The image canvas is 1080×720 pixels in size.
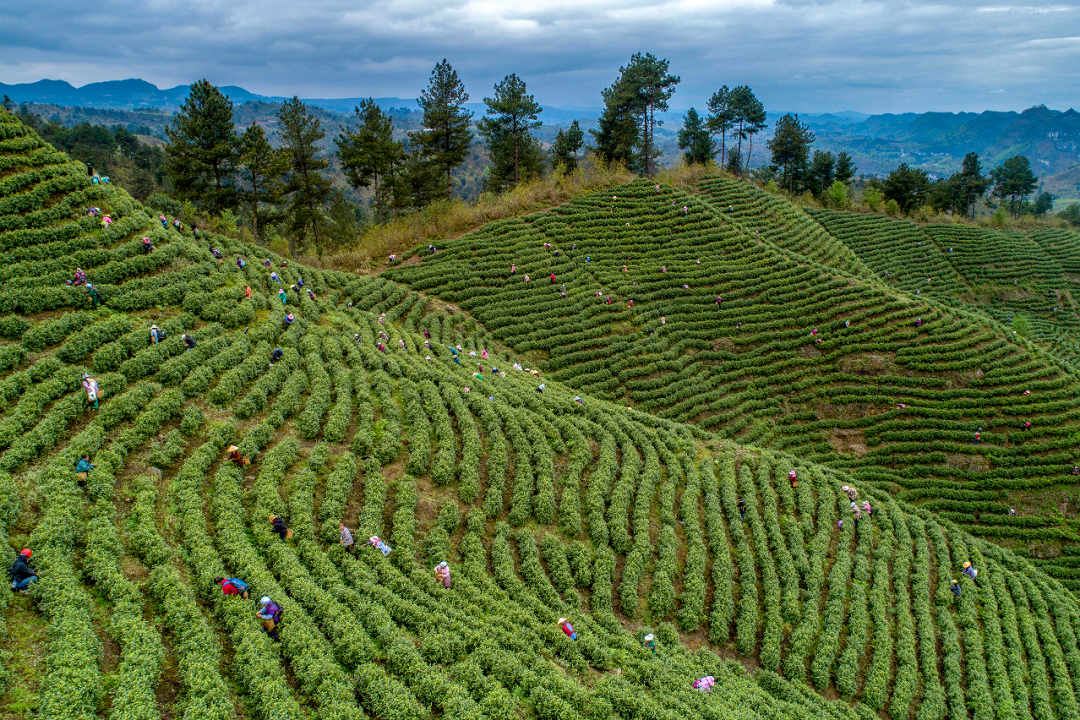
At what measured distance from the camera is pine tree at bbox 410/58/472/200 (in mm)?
48188

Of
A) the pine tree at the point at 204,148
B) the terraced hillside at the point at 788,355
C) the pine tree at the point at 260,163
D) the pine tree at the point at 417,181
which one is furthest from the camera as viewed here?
the pine tree at the point at 417,181

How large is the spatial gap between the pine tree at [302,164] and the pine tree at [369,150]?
2.16 meters

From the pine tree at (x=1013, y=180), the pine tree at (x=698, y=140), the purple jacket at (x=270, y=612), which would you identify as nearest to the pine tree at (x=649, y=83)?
the pine tree at (x=698, y=140)

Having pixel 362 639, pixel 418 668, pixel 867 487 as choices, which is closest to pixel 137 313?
pixel 362 639

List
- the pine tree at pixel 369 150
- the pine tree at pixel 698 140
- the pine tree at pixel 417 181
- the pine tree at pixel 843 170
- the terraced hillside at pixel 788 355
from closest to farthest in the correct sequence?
1. the terraced hillside at pixel 788 355
2. the pine tree at pixel 369 150
3. the pine tree at pixel 417 181
4. the pine tree at pixel 698 140
5. the pine tree at pixel 843 170

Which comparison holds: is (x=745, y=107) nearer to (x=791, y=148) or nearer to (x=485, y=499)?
(x=791, y=148)

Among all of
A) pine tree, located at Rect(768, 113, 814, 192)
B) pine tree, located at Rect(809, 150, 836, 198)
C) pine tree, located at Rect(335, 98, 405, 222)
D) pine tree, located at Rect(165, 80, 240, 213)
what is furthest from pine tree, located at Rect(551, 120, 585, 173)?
pine tree, located at Rect(165, 80, 240, 213)

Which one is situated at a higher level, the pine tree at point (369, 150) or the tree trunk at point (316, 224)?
the pine tree at point (369, 150)

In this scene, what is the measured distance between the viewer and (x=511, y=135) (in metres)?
57.9

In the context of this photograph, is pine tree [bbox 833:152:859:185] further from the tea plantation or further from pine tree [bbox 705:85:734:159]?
the tea plantation

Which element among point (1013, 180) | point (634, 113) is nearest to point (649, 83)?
point (634, 113)

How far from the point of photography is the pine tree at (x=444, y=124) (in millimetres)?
48188

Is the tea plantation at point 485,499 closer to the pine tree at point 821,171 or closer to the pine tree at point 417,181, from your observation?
the pine tree at point 417,181

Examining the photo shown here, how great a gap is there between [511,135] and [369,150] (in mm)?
17689
